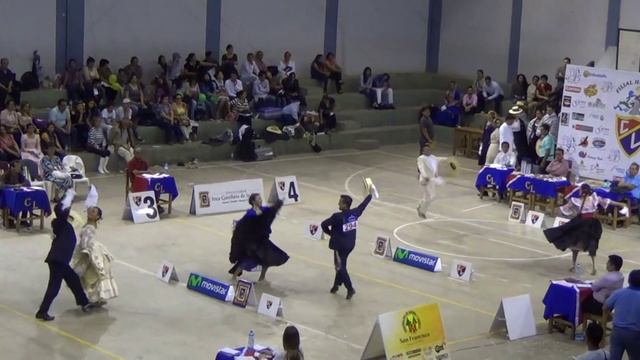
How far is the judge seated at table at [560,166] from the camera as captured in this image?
24594 mm

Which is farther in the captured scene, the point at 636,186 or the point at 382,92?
the point at 382,92

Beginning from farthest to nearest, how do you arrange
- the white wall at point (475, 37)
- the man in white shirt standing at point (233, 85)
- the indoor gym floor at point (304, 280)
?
the white wall at point (475, 37)
the man in white shirt standing at point (233, 85)
the indoor gym floor at point (304, 280)

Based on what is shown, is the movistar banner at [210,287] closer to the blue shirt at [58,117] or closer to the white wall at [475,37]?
the blue shirt at [58,117]

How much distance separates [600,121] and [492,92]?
26.7 ft

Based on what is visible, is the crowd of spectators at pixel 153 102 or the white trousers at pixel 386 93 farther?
the white trousers at pixel 386 93

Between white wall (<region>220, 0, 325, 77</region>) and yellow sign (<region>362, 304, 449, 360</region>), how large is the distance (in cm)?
1902

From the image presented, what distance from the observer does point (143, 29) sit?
97.7 feet

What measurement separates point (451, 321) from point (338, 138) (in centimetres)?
1533

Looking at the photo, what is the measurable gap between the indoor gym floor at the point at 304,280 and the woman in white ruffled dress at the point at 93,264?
301 millimetres

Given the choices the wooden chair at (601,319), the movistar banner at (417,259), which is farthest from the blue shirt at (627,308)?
the movistar banner at (417,259)

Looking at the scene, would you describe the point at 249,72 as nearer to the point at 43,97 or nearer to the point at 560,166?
the point at 43,97

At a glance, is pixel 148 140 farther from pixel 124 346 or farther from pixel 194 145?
pixel 124 346

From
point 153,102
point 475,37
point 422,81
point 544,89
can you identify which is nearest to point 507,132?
point 544,89

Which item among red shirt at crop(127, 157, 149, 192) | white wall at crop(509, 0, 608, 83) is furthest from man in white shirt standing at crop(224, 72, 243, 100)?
white wall at crop(509, 0, 608, 83)
